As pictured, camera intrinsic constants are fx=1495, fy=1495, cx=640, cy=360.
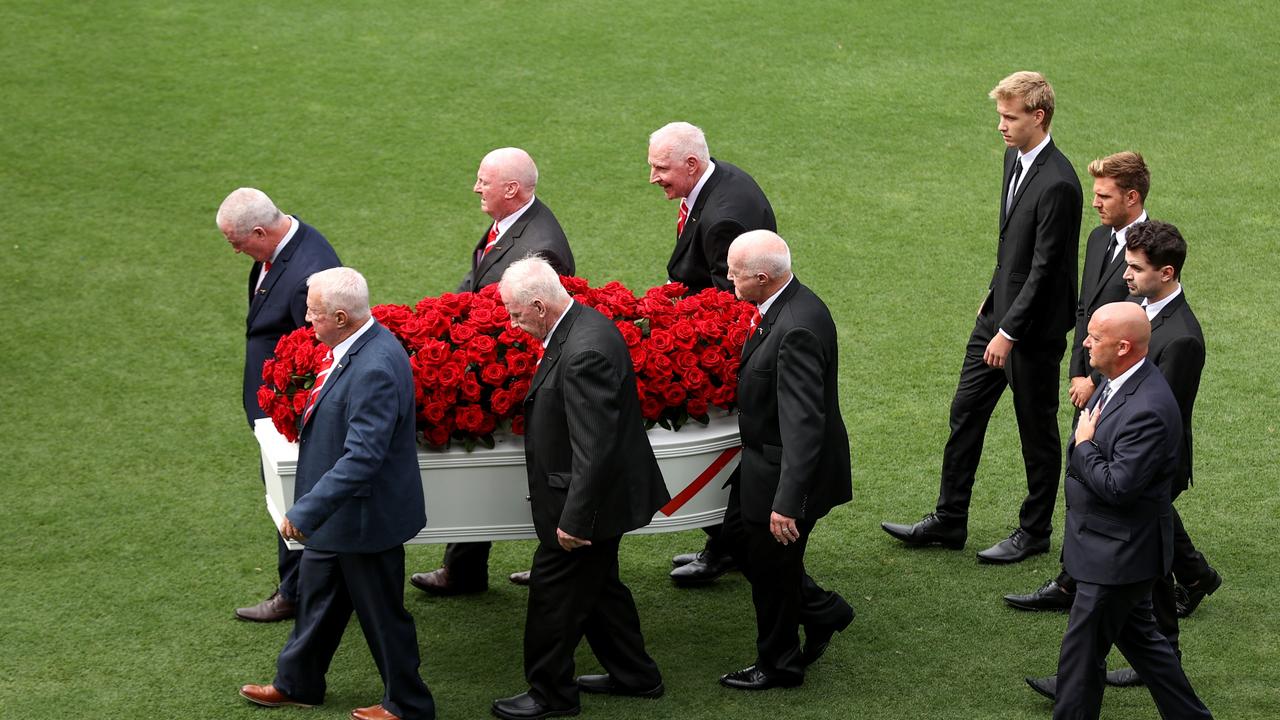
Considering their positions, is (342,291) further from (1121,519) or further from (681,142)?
(1121,519)

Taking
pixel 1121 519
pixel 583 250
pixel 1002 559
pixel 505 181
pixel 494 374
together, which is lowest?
pixel 1002 559

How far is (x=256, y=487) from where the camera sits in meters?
7.70

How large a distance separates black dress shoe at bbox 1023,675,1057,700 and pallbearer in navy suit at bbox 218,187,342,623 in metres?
3.04

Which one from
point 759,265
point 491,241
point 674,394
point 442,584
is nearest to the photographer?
point 759,265

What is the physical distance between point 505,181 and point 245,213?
3.96 feet

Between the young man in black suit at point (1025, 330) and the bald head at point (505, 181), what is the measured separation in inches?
83.1

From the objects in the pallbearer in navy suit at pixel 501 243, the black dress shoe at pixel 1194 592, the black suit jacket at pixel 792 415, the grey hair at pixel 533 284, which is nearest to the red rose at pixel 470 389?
the grey hair at pixel 533 284

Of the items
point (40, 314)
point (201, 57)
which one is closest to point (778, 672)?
point (40, 314)

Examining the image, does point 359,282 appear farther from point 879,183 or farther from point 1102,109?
point 1102,109

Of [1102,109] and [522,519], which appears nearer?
[522,519]

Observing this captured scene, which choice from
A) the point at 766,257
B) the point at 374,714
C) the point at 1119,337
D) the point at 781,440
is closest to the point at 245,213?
the point at 374,714

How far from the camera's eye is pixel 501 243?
6762 millimetres

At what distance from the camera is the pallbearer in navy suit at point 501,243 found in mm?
6652

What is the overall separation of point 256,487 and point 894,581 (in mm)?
3282
